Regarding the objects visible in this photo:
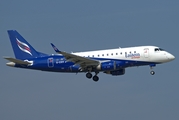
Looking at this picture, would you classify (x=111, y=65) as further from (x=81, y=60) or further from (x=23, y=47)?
(x=23, y=47)

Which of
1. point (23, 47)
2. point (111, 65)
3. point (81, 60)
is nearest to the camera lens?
point (111, 65)

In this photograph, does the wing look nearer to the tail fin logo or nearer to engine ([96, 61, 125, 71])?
engine ([96, 61, 125, 71])

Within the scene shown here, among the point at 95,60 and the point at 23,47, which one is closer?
the point at 95,60

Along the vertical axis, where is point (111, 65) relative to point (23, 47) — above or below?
below

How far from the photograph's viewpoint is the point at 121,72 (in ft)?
288

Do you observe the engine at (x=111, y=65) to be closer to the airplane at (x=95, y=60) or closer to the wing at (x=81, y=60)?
the airplane at (x=95, y=60)

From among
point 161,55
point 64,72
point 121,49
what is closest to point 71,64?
point 64,72

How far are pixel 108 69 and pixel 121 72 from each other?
182 inches

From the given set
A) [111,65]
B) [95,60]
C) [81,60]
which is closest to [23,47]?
[81,60]


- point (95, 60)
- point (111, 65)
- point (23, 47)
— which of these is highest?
point (23, 47)

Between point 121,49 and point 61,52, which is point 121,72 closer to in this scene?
point 121,49

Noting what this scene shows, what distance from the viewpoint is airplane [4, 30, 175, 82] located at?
83000 mm

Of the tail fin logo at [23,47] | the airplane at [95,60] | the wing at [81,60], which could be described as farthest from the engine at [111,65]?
the tail fin logo at [23,47]

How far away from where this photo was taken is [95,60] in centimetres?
8419
